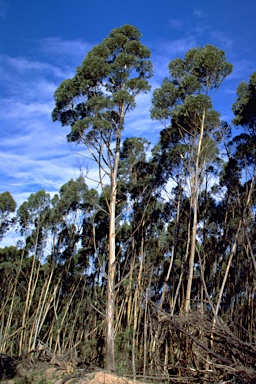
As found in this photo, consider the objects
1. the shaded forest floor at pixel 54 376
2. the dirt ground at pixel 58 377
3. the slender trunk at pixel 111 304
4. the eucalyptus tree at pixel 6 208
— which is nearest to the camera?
the dirt ground at pixel 58 377

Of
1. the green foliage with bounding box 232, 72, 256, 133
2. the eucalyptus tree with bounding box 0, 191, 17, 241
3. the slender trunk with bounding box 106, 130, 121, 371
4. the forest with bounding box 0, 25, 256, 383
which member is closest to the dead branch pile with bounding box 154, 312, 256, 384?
the forest with bounding box 0, 25, 256, 383

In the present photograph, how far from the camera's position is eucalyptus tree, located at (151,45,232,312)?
13.8 metres

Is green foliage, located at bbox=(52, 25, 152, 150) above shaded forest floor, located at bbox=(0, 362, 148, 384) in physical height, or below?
above

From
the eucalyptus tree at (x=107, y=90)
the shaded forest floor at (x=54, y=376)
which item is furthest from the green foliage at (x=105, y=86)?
the shaded forest floor at (x=54, y=376)

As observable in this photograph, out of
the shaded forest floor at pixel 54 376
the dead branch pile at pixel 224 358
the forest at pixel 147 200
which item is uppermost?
the forest at pixel 147 200

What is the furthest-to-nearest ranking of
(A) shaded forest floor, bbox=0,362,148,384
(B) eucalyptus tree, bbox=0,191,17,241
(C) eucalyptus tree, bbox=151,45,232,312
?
(B) eucalyptus tree, bbox=0,191,17,241, (C) eucalyptus tree, bbox=151,45,232,312, (A) shaded forest floor, bbox=0,362,148,384

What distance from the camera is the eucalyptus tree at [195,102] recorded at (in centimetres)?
1377

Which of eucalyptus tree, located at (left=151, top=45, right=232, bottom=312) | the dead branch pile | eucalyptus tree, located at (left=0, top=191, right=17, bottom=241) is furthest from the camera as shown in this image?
eucalyptus tree, located at (left=0, top=191, right=17, bottom=241)

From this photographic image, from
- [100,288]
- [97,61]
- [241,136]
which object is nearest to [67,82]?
[97,61]

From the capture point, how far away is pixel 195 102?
A: 13523 millimetres

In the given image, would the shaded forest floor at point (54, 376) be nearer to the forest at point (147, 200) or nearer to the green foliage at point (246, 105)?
the forest at point (147, 200)

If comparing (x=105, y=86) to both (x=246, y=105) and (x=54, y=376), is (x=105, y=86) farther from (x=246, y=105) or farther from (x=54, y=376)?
(x=54, y=376)

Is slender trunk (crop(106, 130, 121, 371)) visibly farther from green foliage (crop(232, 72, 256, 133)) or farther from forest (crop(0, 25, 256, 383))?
green foliage (crop(232, 72, 256, 133))

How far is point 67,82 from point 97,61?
1.57 metres
